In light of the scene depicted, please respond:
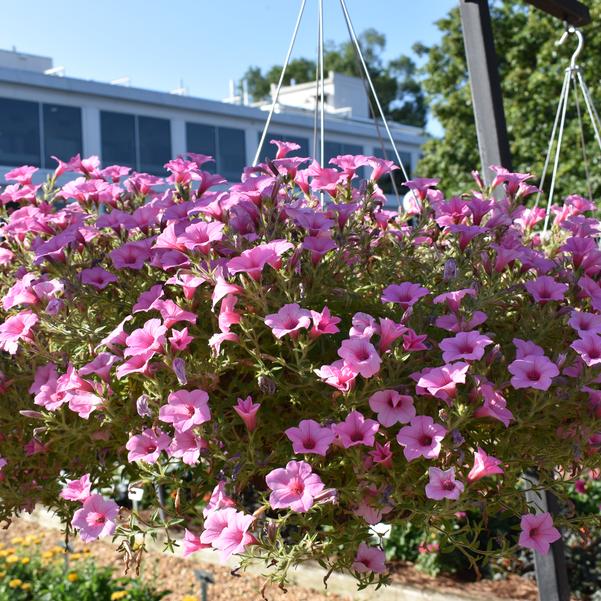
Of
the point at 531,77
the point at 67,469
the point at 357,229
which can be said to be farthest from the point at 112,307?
the point at 531,77

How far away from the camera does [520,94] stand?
16.3m

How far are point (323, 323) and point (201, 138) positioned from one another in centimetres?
2232

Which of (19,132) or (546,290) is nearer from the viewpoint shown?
(546,290)

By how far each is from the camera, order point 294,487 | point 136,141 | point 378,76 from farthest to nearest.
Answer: point 378,76
point 136,141
point 294,487

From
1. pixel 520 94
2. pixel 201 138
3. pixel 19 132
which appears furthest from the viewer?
pixel 201 138

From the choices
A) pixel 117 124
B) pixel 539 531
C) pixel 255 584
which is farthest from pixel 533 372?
pixel 117 124

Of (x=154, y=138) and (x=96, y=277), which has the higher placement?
(x=154, y=138)

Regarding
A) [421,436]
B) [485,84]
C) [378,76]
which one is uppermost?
[378,76]

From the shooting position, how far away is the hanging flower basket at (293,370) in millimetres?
1460

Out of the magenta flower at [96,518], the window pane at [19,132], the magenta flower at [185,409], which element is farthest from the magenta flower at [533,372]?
the window pane at [19,132]

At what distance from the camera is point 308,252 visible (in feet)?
5.33

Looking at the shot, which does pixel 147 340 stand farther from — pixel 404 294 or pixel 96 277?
pixel 404 294

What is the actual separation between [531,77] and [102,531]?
15.8 meters

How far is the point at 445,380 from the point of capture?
4.64 ft
